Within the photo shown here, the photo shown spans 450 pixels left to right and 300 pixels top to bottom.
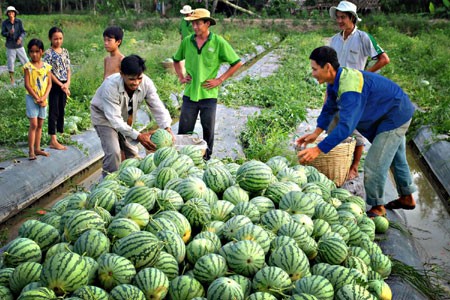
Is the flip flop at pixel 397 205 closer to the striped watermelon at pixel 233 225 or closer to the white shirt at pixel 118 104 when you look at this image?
the white shirt at pixel 118 104

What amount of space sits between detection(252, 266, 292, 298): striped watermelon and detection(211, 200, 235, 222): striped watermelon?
0.72 metres

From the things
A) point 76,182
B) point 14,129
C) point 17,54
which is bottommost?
point 76,182

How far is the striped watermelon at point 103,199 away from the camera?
11.9 feet

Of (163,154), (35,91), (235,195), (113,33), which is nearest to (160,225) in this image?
(235,195)

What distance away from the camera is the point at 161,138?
5.16 m

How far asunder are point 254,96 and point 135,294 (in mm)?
7924

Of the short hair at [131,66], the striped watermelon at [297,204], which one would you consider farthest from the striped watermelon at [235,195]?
the short hair at [131,66]

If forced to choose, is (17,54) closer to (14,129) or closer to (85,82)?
(85,82)

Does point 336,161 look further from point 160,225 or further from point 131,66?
point 160,225

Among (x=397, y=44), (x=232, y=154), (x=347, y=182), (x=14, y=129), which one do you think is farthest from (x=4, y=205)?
(x=397, y=44)

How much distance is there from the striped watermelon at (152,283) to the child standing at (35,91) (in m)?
3.98

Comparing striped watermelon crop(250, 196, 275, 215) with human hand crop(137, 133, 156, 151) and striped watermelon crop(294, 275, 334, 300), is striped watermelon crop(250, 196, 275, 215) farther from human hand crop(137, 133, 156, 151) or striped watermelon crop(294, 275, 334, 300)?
human hand crop(137, 133, 156, 151)

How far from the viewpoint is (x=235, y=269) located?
316cm

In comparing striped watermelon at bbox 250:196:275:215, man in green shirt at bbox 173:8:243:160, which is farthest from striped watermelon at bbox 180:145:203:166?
man in green shirt at bbox 173:8:243:160
